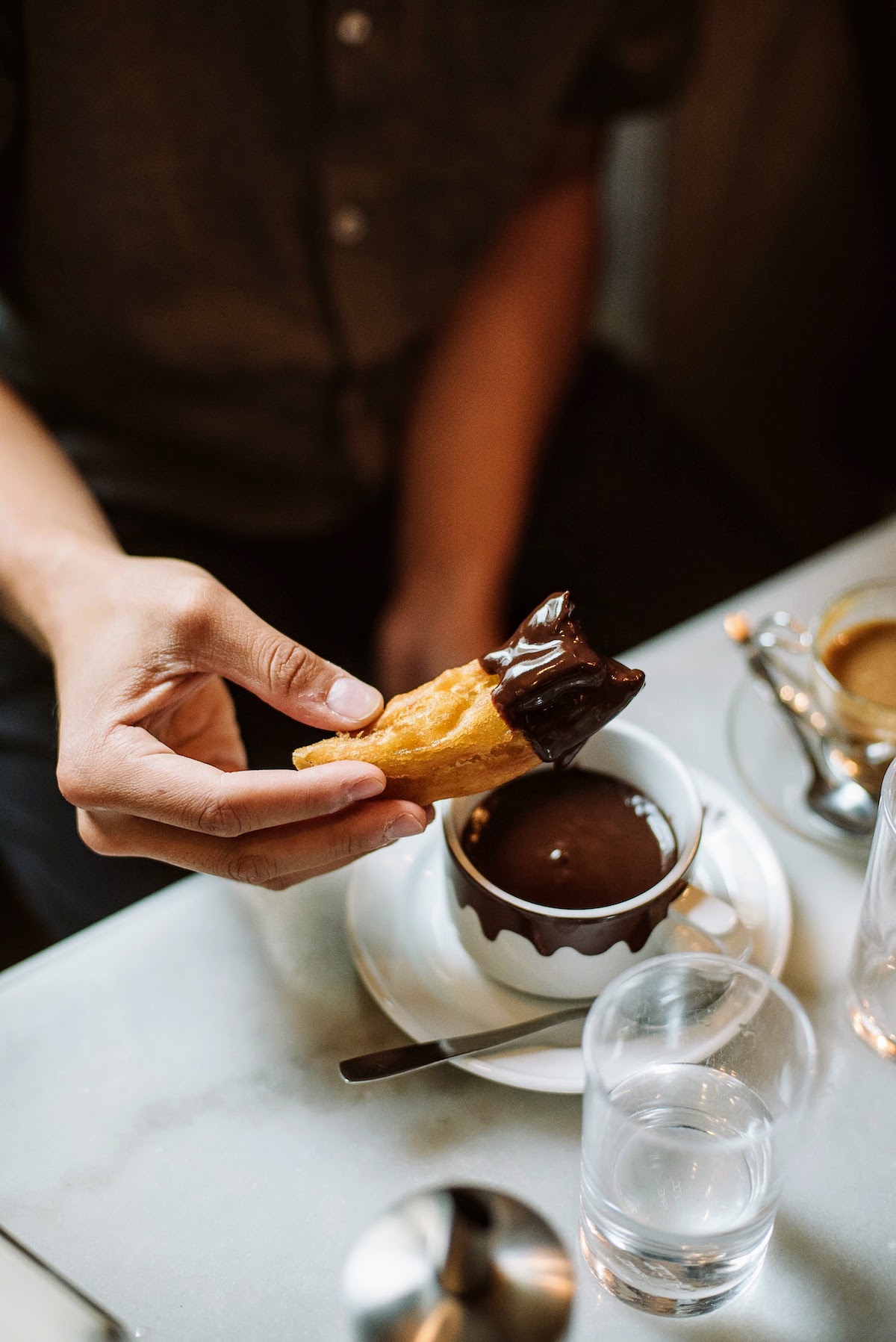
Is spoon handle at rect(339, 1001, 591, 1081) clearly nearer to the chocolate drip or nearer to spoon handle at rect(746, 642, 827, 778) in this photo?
the chocolate drip

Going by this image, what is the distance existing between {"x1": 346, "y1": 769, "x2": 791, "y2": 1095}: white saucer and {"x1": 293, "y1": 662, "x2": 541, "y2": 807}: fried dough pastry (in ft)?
0.43

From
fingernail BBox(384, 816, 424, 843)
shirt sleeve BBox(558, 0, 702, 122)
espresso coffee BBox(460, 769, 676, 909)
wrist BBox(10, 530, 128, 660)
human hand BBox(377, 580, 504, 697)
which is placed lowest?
human hand BBox(377, 580, 504, 697)

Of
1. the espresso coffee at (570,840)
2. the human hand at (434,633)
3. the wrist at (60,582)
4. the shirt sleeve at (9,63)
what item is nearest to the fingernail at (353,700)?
the espresso coffee at (570,840)

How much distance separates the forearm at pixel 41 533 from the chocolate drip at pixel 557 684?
1.27 ft

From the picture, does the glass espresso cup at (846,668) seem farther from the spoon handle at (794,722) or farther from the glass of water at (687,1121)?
the glass of water at (687,1121)

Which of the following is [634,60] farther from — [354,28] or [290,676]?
[290,676]

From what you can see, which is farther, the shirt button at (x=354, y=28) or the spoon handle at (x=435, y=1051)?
the shirt button at (x=354, y=28)

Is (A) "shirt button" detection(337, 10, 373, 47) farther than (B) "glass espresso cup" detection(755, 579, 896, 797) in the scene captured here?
Yes

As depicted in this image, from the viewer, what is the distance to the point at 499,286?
150 centimetres

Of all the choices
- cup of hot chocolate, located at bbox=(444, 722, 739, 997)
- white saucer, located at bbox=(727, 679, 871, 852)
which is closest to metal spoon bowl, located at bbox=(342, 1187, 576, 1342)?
cup of hot chocolate, located at bbox=(444, 722, 739, 997)

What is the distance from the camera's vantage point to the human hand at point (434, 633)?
1.38m

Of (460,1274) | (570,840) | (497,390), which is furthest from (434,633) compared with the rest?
(460,1274)

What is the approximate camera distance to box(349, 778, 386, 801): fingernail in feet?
2.27

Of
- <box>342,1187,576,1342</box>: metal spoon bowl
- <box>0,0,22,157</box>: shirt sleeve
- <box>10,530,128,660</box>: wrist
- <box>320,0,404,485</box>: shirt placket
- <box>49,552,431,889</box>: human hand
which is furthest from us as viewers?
<box>320,0,404,485</box>: shirt placket
